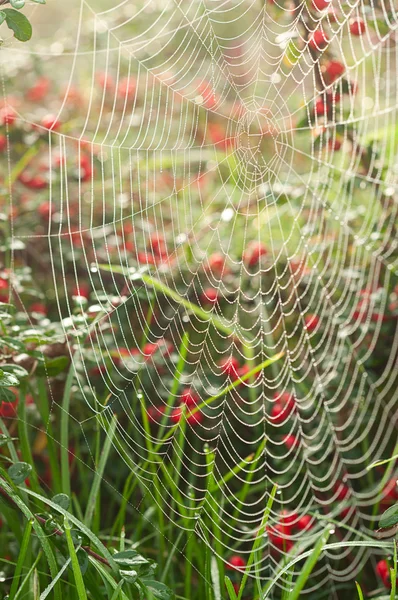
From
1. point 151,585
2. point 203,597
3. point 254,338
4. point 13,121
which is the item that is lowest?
point 203,597

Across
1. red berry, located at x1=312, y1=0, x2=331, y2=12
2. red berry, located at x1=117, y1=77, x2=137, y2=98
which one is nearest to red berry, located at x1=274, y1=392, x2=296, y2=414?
red berry, located at x1=312, y1=0, x2=331, y2=12

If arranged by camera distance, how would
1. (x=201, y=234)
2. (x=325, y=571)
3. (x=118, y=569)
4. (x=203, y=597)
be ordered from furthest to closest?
(x=201, y=234)
(x=325, y=571)
(x=203, y=597)
(x=118, y=569)

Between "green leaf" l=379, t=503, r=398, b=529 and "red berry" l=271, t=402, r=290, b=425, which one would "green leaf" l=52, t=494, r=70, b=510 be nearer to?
"green leaf" l=379, t=503, r=398, b=529

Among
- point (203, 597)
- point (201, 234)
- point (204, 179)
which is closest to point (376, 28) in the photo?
point (201, 234)

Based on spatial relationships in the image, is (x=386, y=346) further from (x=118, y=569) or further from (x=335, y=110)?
(x=118, y=569)

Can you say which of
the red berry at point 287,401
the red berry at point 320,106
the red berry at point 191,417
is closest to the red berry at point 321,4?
the red berry at point 320,106

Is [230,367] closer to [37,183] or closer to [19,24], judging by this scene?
[37,183]

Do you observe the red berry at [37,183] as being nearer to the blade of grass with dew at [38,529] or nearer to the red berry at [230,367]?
the red berry at [230,367]
